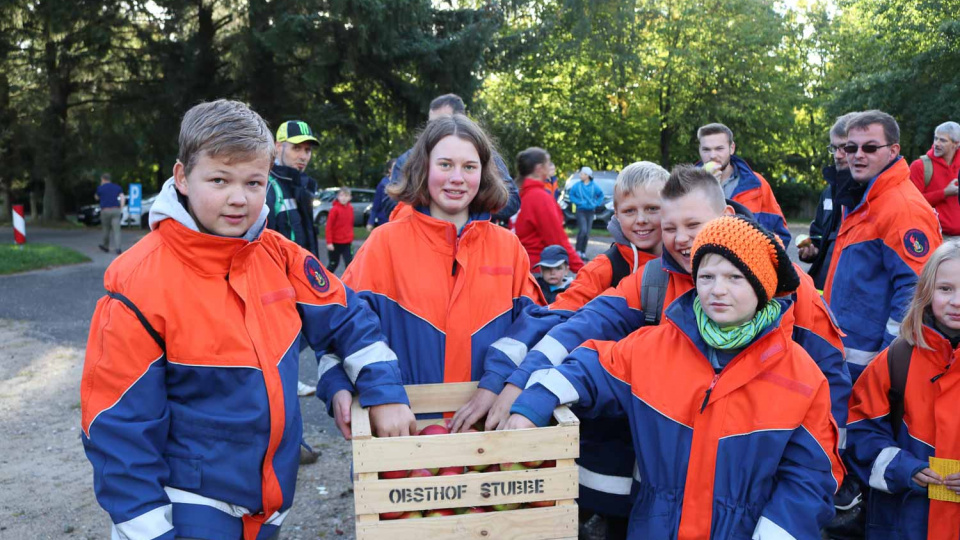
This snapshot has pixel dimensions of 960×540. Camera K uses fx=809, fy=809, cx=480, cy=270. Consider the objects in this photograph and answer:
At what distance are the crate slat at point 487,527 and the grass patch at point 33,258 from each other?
14.3 metres

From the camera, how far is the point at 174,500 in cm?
239

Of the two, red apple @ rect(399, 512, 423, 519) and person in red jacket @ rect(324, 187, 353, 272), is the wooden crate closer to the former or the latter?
red apple @ rect(399, 512, 423, 519)

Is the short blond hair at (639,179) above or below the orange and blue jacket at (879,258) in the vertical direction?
above

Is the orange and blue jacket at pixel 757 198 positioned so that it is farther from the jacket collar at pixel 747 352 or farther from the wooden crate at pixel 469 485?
the wooden crate at pixel 469 485

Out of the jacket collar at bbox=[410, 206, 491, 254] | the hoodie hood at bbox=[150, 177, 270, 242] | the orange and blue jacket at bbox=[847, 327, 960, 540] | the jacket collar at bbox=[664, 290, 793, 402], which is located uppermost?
the hoodie hood at bbox=[150, 177, 270, 242]

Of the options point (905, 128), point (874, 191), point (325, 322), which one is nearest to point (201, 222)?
point (325, 322)

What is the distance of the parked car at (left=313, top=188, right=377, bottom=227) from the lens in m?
27.2

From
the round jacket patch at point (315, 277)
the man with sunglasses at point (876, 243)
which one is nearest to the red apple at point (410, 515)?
the round jacket patch at point (315, 277)

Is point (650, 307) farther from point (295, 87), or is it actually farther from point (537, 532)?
point (295, 87)

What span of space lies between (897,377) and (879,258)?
1.48 meters

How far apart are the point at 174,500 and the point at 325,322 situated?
0.74 meters

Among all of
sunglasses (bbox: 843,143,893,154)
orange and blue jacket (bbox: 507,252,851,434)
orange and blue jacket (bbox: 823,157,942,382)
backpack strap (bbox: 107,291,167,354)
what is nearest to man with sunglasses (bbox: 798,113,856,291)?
sunglasses (bbox: 843,143,893,154)

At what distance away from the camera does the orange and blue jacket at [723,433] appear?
2521mm

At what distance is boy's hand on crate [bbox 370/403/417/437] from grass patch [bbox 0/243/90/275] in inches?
548
